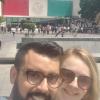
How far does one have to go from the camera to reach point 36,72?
58.2 inches

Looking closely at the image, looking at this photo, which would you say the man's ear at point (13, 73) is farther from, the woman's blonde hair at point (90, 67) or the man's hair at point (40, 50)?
the woman's blonde hair at point (90, 67)

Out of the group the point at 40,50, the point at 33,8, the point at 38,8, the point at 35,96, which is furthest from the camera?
the point at 38,8

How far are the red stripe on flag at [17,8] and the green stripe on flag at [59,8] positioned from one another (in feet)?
15.0

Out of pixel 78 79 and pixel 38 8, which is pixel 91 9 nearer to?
pixel 38 8

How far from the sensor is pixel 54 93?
57.9 inches

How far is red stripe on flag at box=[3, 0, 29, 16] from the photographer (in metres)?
83.5

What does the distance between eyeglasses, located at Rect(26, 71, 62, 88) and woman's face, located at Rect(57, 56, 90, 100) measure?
0.03 m

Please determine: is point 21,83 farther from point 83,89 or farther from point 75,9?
point 75,9

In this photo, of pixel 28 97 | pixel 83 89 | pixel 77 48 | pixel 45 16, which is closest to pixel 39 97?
pixel 28 97

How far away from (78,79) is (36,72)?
135 millimetres

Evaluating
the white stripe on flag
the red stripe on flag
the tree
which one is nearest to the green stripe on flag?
the white stripe on flag

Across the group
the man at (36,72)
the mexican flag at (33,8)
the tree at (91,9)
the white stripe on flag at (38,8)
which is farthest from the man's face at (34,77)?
the white stripe on flag at (38,8)

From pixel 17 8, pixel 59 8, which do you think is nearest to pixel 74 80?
pixel 17 8

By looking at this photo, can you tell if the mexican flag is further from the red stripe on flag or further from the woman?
the woman
